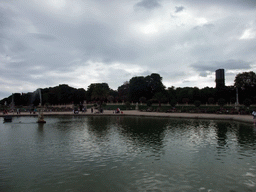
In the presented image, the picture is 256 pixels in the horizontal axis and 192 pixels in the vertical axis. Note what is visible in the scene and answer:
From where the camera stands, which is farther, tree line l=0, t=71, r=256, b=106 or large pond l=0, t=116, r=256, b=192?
tree line l=0, t=71, r=256, b=106

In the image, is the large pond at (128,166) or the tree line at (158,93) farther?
the tree line at (158,93)

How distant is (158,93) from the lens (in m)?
60.9

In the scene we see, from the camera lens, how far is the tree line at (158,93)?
6041cm

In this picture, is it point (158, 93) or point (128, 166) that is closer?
point (128, 166)

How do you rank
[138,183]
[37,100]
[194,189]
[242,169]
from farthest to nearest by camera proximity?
1. [37,100]
2. [242,169]
3. [138,183]
4. [194,189]

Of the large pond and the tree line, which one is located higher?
the tree line

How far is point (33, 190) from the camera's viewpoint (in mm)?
6859

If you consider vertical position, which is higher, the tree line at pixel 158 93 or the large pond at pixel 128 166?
the tree line at pixel 158 93

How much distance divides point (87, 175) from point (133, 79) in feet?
234

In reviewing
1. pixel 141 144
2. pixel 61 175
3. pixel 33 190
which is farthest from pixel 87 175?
pixel 141 144

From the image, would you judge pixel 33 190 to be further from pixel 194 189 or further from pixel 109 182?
pixel 194 189

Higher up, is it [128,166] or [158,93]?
[158,93]

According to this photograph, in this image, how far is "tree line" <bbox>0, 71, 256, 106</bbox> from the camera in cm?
6041

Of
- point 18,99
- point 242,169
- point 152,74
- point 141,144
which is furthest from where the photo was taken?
point 18,99
